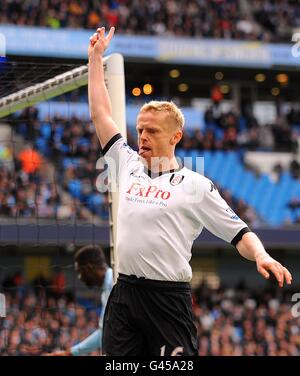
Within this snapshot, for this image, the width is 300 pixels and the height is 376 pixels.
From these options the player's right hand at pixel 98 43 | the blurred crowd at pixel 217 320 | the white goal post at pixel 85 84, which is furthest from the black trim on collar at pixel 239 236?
the blurred crowd at pixel 217 320

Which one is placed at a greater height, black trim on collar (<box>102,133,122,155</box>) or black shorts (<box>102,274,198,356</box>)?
black trim on collar (<box>102,133,122,155</box>)

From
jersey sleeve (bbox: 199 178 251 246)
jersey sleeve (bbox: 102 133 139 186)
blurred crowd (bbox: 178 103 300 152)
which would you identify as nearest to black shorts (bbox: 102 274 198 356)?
jersey sleeve (bbox: 199 178 251 246)

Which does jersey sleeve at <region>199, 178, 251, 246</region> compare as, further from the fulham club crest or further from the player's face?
the player's face

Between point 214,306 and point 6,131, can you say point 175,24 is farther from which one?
point 214,306

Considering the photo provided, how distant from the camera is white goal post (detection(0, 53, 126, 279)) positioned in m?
6.84

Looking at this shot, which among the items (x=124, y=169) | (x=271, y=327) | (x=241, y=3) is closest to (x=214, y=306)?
(x=271, y=327)

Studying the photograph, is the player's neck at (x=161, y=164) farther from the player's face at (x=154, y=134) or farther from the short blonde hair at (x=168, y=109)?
the short blonde hair at (x=168, y=109)

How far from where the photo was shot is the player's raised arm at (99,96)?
5395 mm

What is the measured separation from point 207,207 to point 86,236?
50.8ft

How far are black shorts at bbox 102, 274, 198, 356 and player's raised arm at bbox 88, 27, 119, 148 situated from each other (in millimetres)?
873

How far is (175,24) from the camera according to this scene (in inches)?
1151

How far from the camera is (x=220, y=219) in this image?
5.02m

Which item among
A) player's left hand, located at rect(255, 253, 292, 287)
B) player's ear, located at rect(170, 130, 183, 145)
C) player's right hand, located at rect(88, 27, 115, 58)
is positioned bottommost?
player's left hand, located at rect(255, 253, 292, 287)

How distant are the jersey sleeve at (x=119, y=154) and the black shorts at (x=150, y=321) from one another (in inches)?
25.6
